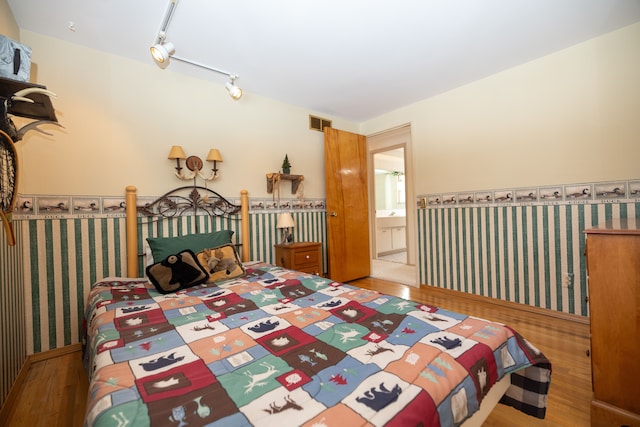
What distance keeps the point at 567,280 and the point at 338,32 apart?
3116 mm

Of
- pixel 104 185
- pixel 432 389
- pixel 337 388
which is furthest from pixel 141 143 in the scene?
pixel 432 389

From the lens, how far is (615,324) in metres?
1.30

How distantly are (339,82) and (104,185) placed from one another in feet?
8.60

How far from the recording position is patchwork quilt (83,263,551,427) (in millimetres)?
730

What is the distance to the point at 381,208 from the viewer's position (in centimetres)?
680

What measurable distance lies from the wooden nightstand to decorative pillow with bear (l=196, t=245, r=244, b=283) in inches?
33.5

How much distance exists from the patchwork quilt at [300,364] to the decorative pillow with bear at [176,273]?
0.26 meters

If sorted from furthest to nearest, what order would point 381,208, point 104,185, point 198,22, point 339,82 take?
point 381,208 → point 339,82 → point 104,185 → point 198,22

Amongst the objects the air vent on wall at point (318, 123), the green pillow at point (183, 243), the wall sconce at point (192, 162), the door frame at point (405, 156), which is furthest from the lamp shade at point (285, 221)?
the door frame at point (405, 156)

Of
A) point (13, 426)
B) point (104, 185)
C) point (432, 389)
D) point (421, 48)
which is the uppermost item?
point (421, 48)

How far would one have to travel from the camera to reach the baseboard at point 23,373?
1.43 meters

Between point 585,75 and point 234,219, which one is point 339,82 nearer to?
point 234,219

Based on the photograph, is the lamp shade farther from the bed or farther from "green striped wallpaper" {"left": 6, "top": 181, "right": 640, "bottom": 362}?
the bed

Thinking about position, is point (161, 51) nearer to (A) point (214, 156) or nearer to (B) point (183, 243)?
(A) point (214, 156)
